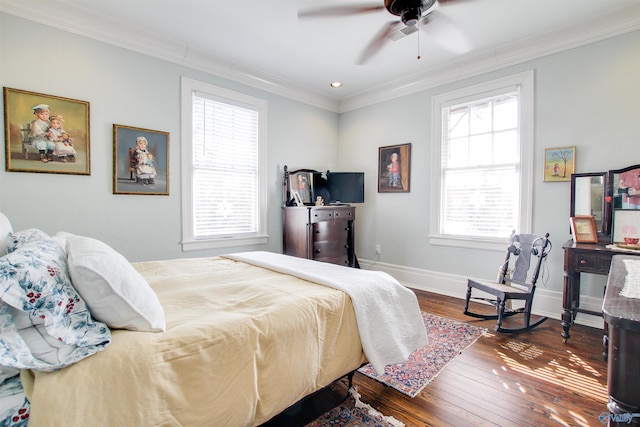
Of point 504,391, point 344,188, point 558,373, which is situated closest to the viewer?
point 504,391

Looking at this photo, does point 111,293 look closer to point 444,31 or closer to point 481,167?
point 444,31

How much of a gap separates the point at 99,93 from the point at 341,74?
2659 millimetres

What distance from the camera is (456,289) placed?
12.2ft

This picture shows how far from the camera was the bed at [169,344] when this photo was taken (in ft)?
2.79

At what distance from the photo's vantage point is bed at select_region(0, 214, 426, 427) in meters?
0.85

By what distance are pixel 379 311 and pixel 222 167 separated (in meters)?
2.73

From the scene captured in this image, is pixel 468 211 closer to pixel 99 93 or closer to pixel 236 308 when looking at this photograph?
pixel 236 308

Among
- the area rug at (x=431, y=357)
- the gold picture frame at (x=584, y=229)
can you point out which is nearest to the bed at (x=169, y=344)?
the area rug at (x=431, y=357)

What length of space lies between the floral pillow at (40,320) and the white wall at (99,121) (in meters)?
2.08

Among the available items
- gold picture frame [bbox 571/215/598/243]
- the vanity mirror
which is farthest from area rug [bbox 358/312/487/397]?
the vanity mirror

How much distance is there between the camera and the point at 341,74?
155 inches

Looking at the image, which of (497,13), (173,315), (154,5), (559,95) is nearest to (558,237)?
(559,95)

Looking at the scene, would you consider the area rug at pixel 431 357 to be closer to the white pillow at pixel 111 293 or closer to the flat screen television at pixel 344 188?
the white pillow at pixel 111 293

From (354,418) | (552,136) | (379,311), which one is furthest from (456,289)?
(354,418)
